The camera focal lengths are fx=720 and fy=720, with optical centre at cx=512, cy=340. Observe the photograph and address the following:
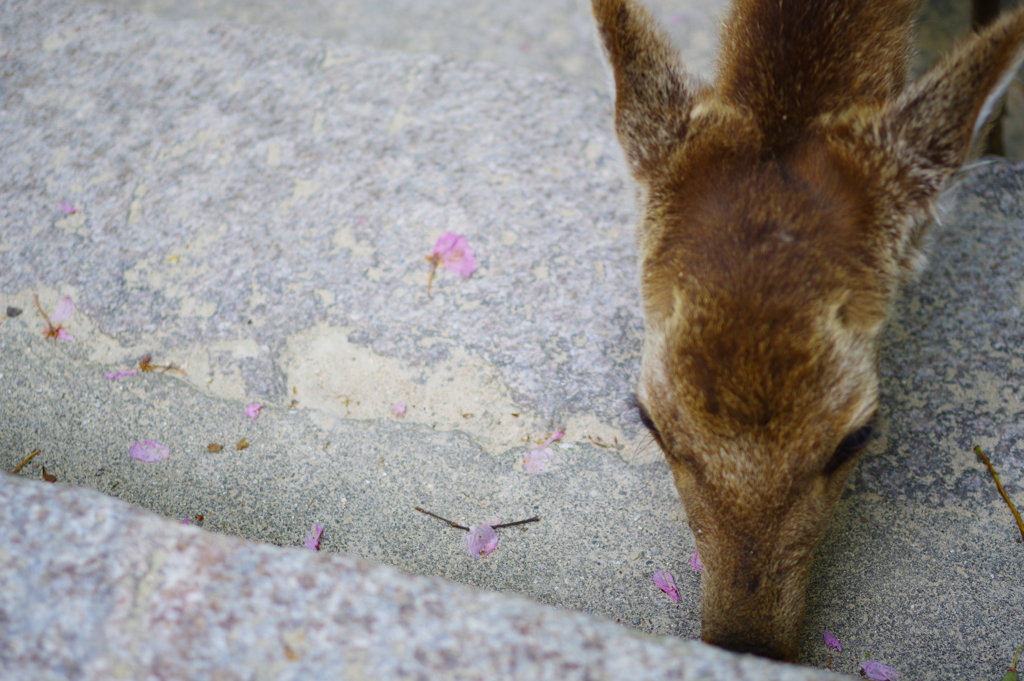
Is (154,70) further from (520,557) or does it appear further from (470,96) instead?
(520,557)

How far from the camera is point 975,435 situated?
303cm

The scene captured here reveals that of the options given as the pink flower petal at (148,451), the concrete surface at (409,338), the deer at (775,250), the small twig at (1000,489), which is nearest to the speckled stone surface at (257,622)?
the concrete surface at (409,338)

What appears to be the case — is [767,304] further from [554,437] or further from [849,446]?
[554,437]

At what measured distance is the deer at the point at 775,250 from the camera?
207cm

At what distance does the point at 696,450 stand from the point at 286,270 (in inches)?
92.0

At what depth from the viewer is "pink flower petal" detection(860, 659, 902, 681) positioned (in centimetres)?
249

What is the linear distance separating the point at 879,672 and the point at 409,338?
7.58 ft

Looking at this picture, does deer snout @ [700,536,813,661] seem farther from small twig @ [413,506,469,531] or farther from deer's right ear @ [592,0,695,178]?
deer's right ear @ [592,0,695,178]

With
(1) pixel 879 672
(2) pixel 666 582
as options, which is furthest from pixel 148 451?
(1) pixel 879 672

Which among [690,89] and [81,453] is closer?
[690,89]

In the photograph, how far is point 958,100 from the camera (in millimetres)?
2229

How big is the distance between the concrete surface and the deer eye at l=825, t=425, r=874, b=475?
671mm

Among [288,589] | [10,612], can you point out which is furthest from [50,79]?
[288,589]

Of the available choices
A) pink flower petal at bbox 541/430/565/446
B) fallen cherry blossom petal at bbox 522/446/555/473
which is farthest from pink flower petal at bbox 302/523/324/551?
pink flower petal at bbox 541/430/565/446
